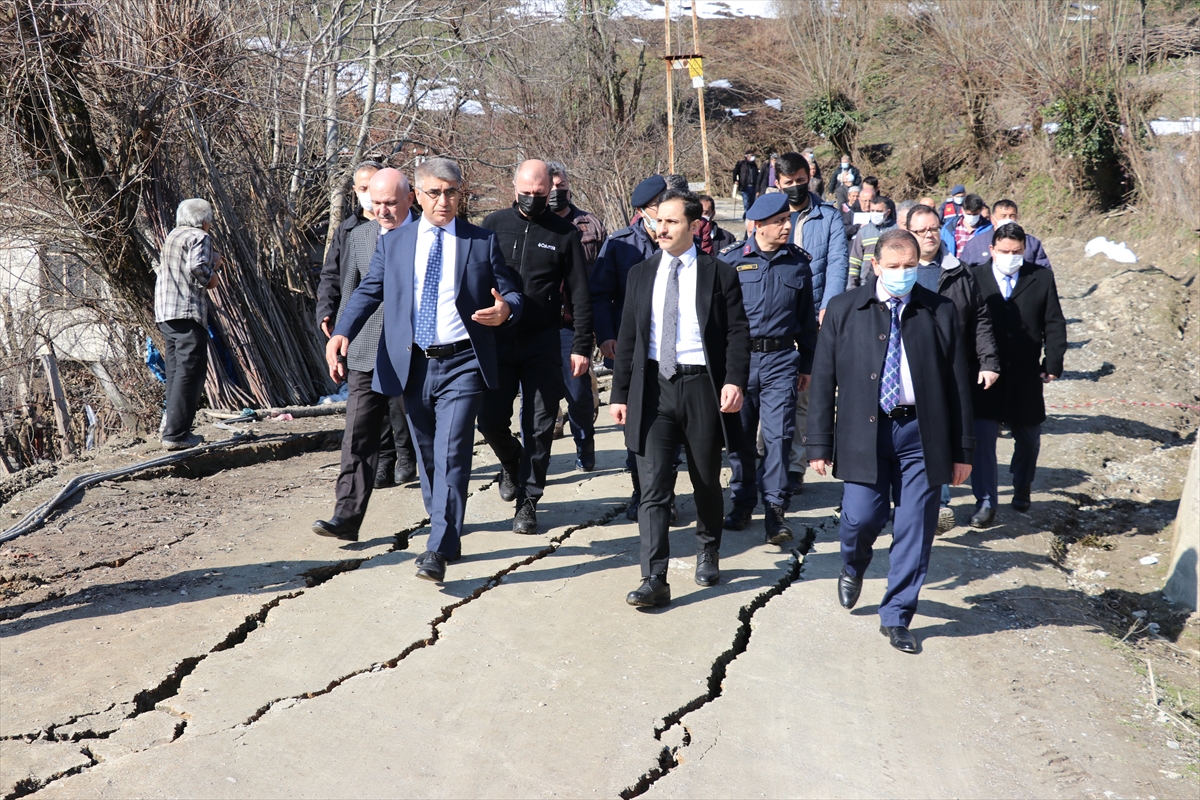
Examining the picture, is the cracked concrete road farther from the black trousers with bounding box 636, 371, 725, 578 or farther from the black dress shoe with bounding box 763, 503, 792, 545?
the black trousers with bounding box 636, 371, 725, 578

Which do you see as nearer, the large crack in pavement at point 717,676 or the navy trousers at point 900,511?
the large crack in pavement at point 717,676

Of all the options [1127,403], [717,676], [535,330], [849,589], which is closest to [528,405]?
[535,330]

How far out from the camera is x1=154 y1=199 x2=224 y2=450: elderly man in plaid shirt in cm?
714

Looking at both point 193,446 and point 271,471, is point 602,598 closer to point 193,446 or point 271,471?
point 271,471

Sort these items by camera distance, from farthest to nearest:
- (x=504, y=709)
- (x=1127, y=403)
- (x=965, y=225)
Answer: (x=965, y=225) → (x=1127, y=403) → (x=504, y=709)

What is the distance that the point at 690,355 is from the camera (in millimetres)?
4719

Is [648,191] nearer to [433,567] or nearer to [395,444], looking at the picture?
[395,444]

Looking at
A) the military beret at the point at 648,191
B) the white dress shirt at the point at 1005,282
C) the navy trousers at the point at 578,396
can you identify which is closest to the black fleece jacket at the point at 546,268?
the military beret at the point at 648,191

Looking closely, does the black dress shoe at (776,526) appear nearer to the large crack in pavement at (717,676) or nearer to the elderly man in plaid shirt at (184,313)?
the large crack in pavement at (717,676)

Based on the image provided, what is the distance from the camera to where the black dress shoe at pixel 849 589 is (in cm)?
484

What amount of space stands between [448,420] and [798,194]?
299 centimetres

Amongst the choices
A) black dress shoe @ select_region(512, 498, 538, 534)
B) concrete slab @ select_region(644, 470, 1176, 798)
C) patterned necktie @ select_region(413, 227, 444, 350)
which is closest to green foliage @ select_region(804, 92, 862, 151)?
black dress shoe @ select_region(512, 498, 538, 534)

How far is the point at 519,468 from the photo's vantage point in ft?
19.9

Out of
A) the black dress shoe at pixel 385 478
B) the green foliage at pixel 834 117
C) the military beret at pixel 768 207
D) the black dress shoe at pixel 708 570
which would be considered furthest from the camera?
the green foliage at pixel 834 117
